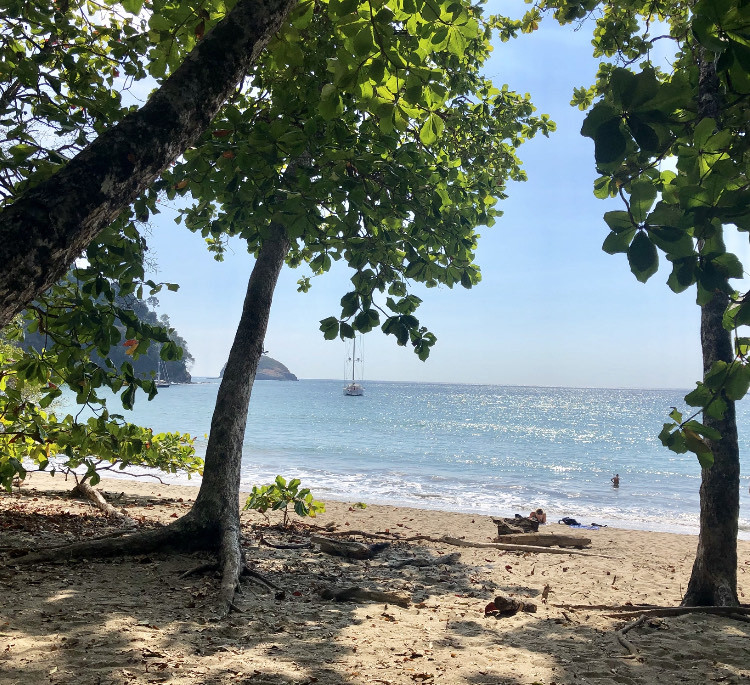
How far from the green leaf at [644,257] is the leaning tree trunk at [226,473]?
506 centimetres

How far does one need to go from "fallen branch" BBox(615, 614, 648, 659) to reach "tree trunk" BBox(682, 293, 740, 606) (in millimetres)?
940

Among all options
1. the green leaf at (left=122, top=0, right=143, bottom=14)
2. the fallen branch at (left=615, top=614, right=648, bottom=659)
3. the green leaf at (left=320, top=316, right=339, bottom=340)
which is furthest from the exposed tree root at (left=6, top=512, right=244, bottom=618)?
the green leaf at (left=122, top=0, right=143, bottom=14)

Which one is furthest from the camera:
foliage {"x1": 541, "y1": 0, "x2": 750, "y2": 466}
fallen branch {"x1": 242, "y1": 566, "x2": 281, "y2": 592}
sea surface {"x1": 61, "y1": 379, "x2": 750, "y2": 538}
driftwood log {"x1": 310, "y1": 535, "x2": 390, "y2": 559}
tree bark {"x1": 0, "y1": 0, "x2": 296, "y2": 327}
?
sea surface {"x1": 61, "y1": 379, "x2": 750, "y2": 538}

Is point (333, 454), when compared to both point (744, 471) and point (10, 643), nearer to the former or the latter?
point (744, 471)

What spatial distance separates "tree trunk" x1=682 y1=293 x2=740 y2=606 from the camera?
18.8 feet

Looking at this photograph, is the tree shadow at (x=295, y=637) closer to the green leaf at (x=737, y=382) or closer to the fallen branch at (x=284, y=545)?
the fallen branch at (x=284, y=545)

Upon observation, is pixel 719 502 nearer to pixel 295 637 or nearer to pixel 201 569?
pixel 295 637

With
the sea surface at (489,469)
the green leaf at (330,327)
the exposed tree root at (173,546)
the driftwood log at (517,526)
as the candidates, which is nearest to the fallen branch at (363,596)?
the exposed tree root at (173,546)

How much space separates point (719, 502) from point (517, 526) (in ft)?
24.7

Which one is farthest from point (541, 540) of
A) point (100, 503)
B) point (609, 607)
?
point (100, 503)

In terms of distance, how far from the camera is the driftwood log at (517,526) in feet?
38.9

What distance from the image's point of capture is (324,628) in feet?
15.5

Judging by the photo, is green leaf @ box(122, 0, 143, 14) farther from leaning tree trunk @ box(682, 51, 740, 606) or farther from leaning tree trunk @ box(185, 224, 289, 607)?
leaning tree trunk @ box(682, 51, 740, 606)

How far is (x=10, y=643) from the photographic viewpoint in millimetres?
3633
